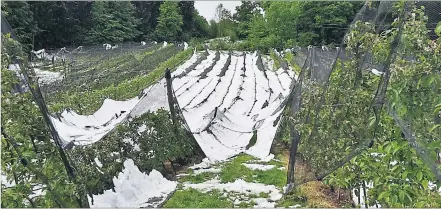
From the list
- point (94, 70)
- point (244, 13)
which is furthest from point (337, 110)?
point (244, 13)

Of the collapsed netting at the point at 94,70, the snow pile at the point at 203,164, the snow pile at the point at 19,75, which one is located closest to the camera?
the snow pile at the point at 19,75

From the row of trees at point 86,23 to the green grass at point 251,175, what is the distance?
21.9 metres

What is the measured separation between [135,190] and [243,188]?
1386 millimetres

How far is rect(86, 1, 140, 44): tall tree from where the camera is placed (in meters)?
34.3

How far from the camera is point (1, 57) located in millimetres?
3523

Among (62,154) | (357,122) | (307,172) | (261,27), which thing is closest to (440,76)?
(357,122)

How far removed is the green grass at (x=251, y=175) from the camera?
644cm

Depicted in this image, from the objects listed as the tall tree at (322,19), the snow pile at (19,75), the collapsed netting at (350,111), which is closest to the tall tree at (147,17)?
the tall tree at (322,19)

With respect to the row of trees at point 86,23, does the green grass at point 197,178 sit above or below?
below

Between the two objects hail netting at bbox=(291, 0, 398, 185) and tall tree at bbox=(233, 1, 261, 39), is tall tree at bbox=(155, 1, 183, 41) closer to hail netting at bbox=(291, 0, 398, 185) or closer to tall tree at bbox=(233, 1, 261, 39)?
tall tree at bbox=(233, 1, 261, 39)

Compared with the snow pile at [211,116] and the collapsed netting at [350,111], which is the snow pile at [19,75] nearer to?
the snow pile at [211,116]

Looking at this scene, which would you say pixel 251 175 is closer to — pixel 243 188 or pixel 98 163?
pixel 243 188

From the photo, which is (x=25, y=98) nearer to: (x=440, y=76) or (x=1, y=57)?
(x=1, y=57)

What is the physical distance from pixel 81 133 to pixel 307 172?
2697mm
